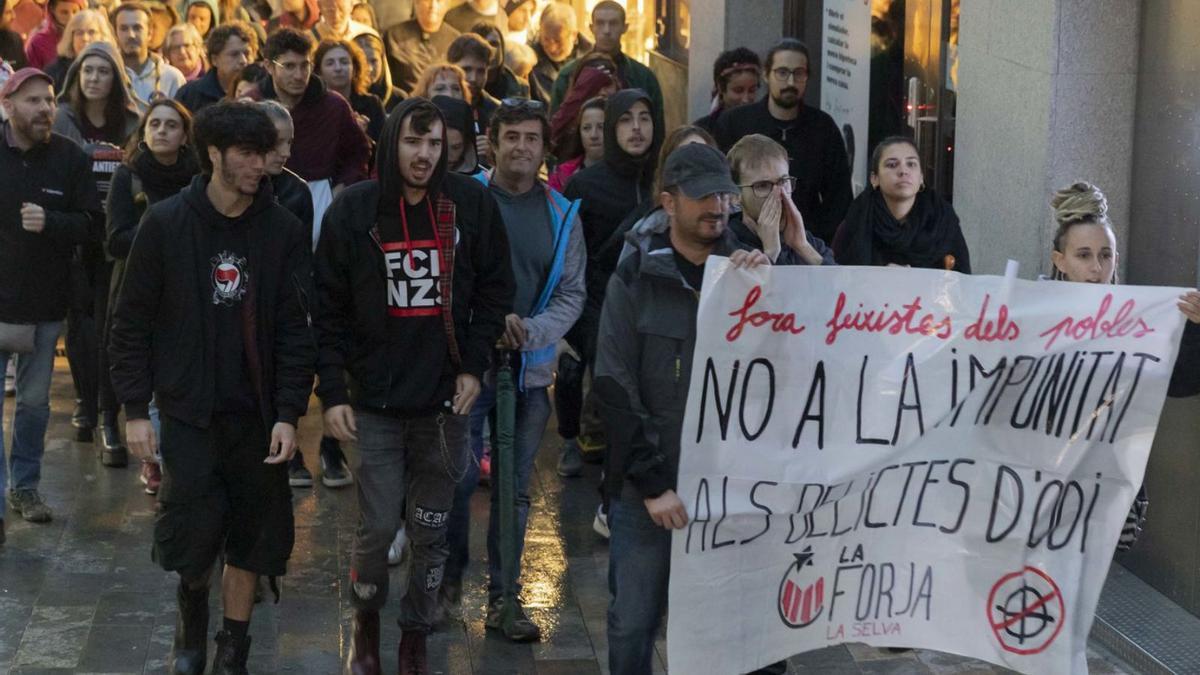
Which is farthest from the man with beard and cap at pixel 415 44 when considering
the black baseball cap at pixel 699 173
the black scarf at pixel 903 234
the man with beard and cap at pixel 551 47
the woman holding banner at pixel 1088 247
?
the black baseball cap at pixel 699 173

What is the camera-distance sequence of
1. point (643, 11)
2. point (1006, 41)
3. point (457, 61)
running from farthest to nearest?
point (643, 11), point (457, 61), point (1006, 41)

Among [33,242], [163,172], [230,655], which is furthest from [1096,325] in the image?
[33,242]

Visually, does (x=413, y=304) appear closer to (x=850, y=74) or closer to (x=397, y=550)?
(x=397, y=550)

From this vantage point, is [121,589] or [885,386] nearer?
[885,386]

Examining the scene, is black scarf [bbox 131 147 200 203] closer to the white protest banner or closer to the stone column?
the stone column

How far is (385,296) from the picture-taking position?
6.22 meters

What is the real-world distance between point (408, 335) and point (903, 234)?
1.93 m

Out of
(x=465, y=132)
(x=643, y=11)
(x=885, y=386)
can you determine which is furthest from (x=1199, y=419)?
(x=643, y=11)

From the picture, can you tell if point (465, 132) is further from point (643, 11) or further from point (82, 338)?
point (643, 11)

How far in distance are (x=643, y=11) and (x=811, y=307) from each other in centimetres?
1198

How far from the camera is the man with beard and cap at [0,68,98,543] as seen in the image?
8.21 metres

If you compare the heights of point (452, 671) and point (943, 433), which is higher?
point (943, 433)

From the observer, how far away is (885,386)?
550 cm

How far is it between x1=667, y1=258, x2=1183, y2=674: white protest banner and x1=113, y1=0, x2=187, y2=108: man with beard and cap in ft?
22.7
